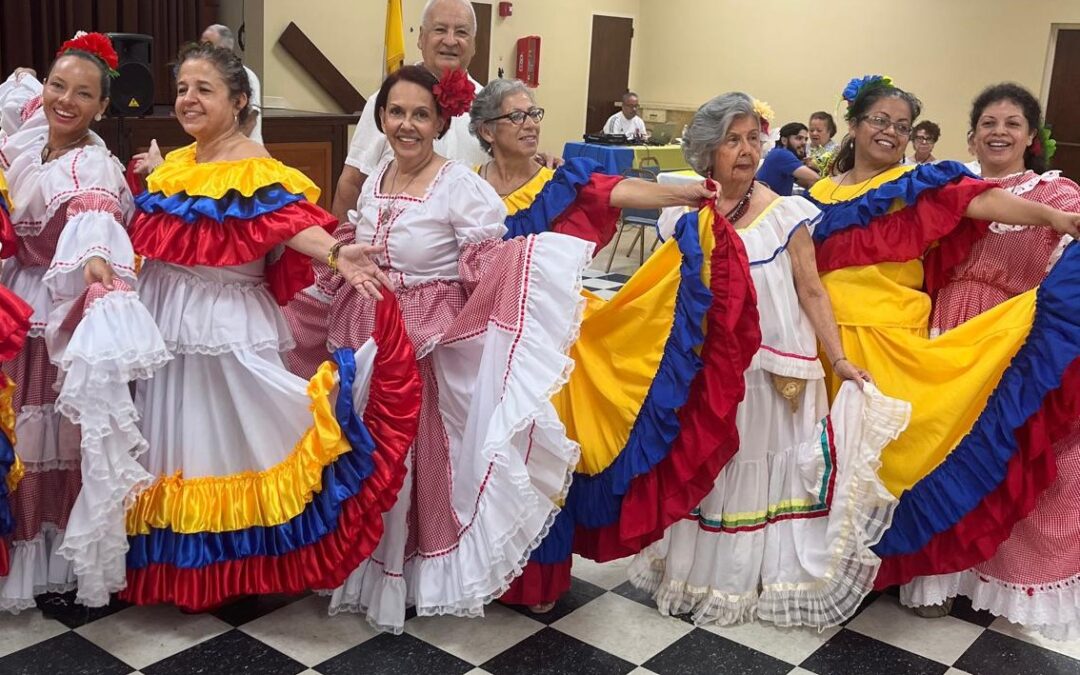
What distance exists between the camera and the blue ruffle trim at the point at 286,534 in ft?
8.60

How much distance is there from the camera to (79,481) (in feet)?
9.29

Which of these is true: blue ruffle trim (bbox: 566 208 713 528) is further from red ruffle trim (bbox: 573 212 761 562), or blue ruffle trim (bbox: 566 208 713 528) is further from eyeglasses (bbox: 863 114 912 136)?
eyeglasses (bbox: 863 114 912 136)

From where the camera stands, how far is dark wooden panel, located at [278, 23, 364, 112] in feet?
34.7

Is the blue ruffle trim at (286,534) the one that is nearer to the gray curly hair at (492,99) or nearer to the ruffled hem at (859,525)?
the gray curly hair at (492,99)

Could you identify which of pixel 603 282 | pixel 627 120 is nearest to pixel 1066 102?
pixel 627 120

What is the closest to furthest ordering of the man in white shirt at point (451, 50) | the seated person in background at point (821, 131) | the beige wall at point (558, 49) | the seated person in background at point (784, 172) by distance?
1. the man in white shirt at point (451, 50)
2. the seated person in background at point (784, 172)
3. the seated person in background at point (821, 131)
4. the beige wall at point (558, 49)

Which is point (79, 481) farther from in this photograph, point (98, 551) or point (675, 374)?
point (675, 374)

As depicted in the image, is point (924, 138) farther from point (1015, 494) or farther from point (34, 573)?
point (34, 573)

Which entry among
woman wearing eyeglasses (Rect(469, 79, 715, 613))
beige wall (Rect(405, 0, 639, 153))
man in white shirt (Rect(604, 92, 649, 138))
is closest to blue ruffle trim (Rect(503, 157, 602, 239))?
woman wearing eyeglasses (Rect(469, 79, 715, 613))

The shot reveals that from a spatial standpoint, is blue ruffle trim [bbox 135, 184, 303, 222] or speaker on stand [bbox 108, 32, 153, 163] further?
speaker on stand [bbox 108, 32, 153, 163]

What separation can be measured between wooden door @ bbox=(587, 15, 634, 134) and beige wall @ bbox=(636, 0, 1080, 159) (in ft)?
1.13

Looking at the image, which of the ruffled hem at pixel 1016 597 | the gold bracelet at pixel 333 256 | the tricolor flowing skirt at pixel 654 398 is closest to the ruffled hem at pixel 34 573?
the gold bracelet at pixel 333 256

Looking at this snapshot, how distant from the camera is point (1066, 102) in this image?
11844mm

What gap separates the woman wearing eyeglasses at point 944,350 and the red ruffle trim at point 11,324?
2133 mm
